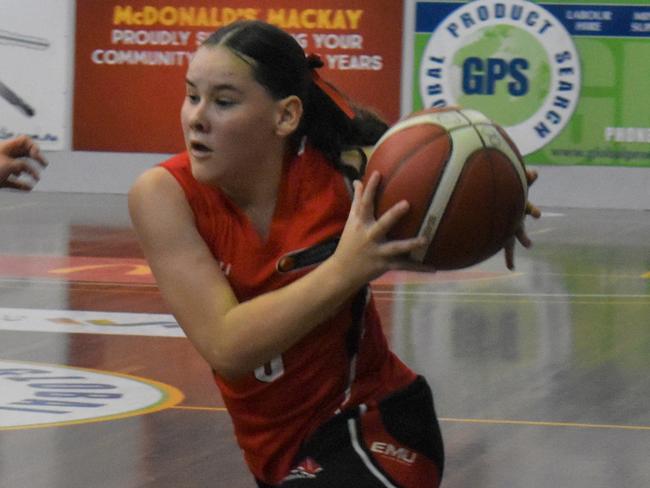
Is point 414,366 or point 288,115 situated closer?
point 288,115

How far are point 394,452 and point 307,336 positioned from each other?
0.27m

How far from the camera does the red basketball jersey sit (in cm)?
283

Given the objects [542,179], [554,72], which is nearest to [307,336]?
[554,72]

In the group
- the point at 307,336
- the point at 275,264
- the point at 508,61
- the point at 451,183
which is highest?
the point at 451,183

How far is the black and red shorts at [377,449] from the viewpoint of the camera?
283cm

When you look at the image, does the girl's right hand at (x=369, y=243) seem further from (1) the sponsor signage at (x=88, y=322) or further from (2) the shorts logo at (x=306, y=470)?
(1) the sponsor signage at (x=88, y=322)

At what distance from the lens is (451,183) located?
105 inches

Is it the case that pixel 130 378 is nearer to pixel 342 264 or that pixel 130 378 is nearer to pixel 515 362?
pixel 515 362

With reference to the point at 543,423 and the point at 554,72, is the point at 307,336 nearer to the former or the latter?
the point at 543,423

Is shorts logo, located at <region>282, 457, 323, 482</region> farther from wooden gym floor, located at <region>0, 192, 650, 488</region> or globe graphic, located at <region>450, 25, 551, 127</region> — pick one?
globe graphic, located at <region>450, 25, 551, 127</region>

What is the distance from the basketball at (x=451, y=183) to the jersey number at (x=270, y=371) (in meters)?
0.37

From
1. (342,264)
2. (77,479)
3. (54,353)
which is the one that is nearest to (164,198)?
(342,264)

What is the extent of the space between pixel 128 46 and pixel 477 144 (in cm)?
1509

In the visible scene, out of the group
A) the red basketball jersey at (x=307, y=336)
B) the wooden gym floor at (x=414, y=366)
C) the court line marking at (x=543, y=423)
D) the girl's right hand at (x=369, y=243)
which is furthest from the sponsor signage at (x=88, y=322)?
the girl's right hand at (x=369, y=243)
